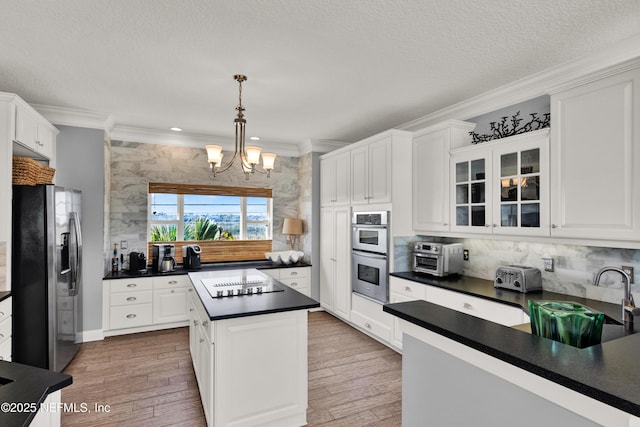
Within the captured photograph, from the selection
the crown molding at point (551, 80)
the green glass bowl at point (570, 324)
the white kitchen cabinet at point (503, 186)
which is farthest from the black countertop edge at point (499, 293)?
the crown molding at point (551, 80)

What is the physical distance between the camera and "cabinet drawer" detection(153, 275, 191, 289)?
423 centimetres

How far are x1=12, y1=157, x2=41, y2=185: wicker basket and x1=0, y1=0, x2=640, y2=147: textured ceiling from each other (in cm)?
71

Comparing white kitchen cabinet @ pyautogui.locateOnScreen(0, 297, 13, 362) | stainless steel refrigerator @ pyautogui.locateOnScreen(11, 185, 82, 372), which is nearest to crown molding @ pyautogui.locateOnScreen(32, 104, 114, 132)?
stainless steel refrigerator @ pyautogui.locateOnScreen(11, 185, 82, 372)

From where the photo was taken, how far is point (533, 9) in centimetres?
190

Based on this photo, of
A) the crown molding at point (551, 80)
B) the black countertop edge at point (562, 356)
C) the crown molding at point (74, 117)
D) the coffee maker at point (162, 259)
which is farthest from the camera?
the coffee maker at point (162, 259)

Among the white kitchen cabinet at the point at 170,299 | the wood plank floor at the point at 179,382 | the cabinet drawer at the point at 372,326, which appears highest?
the white kitchen cabinet at the point at 170,299

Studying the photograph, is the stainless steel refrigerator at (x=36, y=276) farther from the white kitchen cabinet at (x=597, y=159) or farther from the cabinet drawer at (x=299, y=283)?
the white kitchen cabinet at (x=597, y=159)

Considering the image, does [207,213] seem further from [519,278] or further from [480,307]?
[519,278]

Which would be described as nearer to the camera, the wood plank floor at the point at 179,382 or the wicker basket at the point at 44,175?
the wood plank floor at the point at 179,382

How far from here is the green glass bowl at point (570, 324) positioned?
39.7 inches

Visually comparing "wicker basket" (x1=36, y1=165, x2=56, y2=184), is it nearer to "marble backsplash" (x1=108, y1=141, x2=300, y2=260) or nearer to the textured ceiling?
the textured ceiling

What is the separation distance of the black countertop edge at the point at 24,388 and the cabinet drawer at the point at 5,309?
1.67 meters

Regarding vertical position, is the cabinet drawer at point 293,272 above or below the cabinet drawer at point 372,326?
above

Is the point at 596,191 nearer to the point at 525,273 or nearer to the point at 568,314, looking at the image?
the point at 525,273
